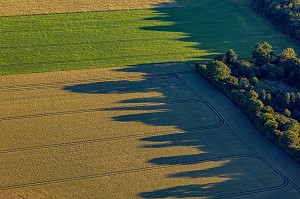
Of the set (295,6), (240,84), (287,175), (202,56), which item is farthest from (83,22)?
(287,175)

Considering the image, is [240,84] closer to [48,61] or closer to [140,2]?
[48,61]

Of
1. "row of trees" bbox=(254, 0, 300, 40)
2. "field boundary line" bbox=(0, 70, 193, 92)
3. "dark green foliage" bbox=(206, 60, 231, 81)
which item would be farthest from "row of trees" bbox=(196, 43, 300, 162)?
"row of trees" bbox=(254, 0, 300, 40)

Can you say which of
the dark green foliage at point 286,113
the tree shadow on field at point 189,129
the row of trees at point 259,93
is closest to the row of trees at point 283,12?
the tree shadow on field at point 189,129

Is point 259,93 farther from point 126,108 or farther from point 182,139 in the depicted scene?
point 126,108

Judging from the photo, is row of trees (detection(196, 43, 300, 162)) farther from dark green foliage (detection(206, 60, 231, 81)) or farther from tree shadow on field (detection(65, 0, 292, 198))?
tree shadow on field (detection(65, 0, 292, 198))

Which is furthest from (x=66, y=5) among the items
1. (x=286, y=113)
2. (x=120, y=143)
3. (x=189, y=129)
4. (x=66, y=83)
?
(x=286, y=113)

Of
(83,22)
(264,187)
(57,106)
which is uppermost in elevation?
(83,22)
